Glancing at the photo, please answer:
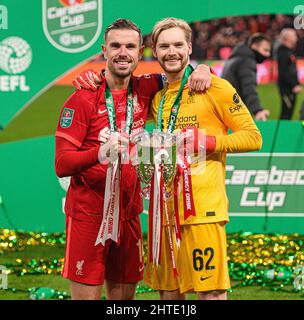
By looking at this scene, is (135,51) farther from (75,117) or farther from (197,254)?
(197,254)

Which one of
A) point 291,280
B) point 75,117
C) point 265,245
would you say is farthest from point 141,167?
point 265,245

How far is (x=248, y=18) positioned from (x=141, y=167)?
3.56 metres

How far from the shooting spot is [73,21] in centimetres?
767

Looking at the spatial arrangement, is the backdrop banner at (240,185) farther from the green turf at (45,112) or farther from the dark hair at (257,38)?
the dark hair at (257,38)

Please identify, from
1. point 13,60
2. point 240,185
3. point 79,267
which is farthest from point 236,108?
point 13,60

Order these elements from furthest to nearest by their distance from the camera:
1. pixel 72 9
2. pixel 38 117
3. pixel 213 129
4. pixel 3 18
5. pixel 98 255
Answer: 1. pixel 38 117
2. pixel 3 18
3. pixel 72 9
4. pixel 98 255
5. pixel 213 129

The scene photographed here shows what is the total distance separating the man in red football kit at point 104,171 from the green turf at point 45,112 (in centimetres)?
297

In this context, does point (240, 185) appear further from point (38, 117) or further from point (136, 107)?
point (136, 107)

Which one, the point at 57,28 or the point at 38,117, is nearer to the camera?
the point at 57,28

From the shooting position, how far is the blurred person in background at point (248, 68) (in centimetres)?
794

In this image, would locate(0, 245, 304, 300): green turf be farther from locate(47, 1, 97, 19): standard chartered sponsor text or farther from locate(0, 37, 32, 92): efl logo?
locate(47, 1, 97, 19): standard chartered sponsor text

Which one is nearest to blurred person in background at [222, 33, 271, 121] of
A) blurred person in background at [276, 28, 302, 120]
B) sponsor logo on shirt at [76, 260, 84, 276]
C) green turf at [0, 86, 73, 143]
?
blurred person in background at [276, 28, 302, 120]

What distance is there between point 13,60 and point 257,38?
213cm

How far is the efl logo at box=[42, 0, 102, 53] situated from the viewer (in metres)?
7.65
